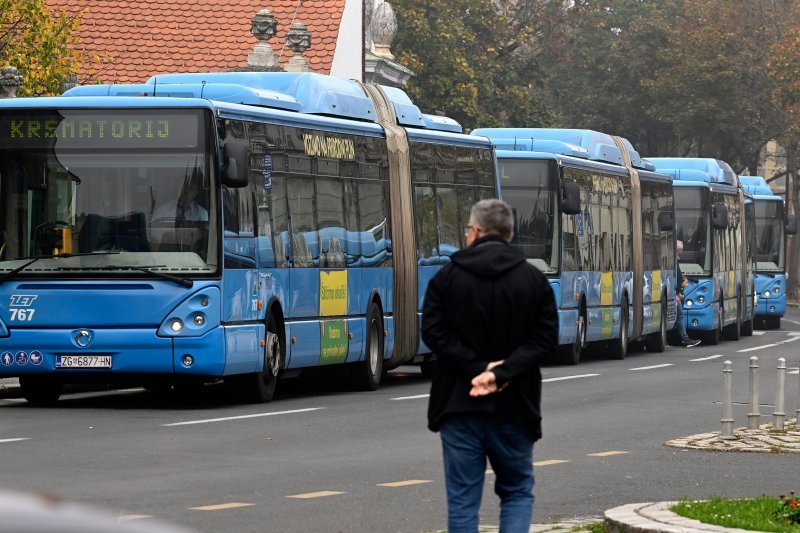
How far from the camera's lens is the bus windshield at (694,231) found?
3981 centimetres

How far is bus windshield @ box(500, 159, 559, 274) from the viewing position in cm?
2847

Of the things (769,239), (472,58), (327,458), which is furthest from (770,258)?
(327,458)

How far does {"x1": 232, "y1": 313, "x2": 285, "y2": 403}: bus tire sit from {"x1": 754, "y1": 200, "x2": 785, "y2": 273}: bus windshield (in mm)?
34586

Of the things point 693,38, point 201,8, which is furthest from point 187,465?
point 693,38

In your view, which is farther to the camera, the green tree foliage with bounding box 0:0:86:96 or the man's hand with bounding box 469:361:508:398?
→ the green tree foliage with bounding box 0:0:86:96

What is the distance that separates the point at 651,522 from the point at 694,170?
3429 cm

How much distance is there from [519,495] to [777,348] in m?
30.9

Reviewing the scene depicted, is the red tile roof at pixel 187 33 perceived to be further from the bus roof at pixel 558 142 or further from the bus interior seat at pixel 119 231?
the bus interior seat at pixel 119 231

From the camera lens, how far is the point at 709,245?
131ft

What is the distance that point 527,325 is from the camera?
7.26 meters

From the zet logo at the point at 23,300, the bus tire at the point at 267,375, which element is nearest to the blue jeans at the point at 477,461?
the zet logo at the point at 23,300

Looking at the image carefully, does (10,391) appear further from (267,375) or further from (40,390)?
(267,375)

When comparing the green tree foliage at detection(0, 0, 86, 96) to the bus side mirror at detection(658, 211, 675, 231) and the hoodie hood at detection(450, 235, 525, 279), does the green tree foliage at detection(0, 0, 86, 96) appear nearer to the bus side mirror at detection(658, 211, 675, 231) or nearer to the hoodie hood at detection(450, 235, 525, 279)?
the bus side mirror at detection(658, 211, 675, 231)

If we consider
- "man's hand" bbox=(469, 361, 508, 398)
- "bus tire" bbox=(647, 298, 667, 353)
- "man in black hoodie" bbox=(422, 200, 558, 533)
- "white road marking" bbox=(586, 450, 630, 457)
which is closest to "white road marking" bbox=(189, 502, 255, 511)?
"man in black hoodie" bbox=(422, 200, 558, 533)
